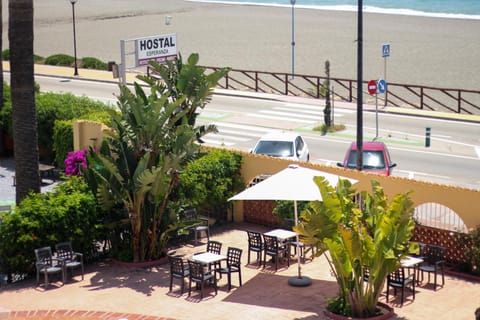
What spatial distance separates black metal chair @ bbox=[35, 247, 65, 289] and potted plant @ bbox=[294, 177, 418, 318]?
5733mm

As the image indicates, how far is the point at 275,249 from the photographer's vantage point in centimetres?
2128

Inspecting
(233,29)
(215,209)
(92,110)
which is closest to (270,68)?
(233,29)

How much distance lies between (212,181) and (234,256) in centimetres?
460

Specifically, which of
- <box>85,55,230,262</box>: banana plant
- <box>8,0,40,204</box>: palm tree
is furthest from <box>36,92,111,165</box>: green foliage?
<box>85,55,230,262</box>: banana plant

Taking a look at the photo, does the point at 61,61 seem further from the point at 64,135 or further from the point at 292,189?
the point at 292,189

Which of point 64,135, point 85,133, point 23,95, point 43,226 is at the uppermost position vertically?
point 23,95

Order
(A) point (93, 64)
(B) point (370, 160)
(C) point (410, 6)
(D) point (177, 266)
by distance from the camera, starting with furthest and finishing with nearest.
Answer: (C) point (410, 6)
(A) point (93, 64)
(B) point (370, 160)
(D) point (177, 266)

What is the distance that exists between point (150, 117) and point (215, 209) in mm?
4677

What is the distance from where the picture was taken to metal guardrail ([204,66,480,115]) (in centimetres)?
4612

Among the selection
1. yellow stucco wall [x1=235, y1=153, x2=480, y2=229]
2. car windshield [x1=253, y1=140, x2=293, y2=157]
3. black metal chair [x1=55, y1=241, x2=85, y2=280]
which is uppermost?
car windshield [x1=253, y1=140, x2=293, y2=157]

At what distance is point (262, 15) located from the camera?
93.2 m

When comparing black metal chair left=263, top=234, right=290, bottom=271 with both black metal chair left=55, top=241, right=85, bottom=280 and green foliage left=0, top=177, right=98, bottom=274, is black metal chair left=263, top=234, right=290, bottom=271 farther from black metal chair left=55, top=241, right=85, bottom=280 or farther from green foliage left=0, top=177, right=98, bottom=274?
black metal chair left=55, top=241, right=85, bottom=280

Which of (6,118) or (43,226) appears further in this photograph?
(6,118)

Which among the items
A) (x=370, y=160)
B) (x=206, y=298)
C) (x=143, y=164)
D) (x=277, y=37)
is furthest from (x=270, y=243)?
(x=277, y=37)
